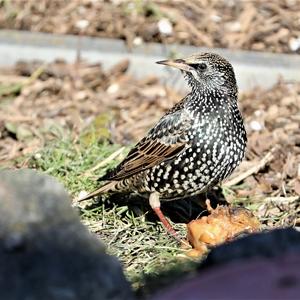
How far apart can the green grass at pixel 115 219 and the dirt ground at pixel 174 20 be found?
6.40 feet

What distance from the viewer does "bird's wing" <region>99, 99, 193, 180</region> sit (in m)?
6.13

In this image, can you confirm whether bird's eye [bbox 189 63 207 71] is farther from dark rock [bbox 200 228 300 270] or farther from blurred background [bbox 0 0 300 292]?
dark rock [bbox 200 228 300 270]

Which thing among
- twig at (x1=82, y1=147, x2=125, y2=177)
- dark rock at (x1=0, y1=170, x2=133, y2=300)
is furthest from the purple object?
twig at (x1=82, y1=147, x2=125, y2=177)

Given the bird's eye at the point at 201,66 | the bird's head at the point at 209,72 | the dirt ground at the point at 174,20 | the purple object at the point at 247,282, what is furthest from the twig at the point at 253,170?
the purple object at the point at 247,282

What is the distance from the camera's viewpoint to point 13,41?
895cm

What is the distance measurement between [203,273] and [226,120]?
2.76 m

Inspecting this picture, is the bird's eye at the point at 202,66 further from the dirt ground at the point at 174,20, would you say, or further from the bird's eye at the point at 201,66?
the dirt ground at the point at 174,20

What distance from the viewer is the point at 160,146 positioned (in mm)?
6230

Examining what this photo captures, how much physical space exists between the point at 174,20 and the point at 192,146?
134 inches

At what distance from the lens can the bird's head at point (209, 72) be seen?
628cm

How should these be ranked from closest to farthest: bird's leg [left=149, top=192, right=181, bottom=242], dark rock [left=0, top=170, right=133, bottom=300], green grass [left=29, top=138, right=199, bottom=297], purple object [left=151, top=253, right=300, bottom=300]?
1. purple object [left=151, top=253, right=300, bottom=300]
2. dark rock [left=0, top=170, right=133, bottom=300]
3. green grass [left=29, top=138, right=199, bottom=297]
4. bird's leg [left=149, top=192, right=181, bottom=242]

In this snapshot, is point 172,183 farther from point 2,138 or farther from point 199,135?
point 2,138

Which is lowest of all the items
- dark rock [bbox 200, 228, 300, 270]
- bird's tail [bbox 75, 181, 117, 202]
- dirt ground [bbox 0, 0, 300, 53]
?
bird's tail [bbox 75, 181, 117, 202]

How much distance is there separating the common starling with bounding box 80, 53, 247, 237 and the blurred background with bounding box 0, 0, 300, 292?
0.88 ft
